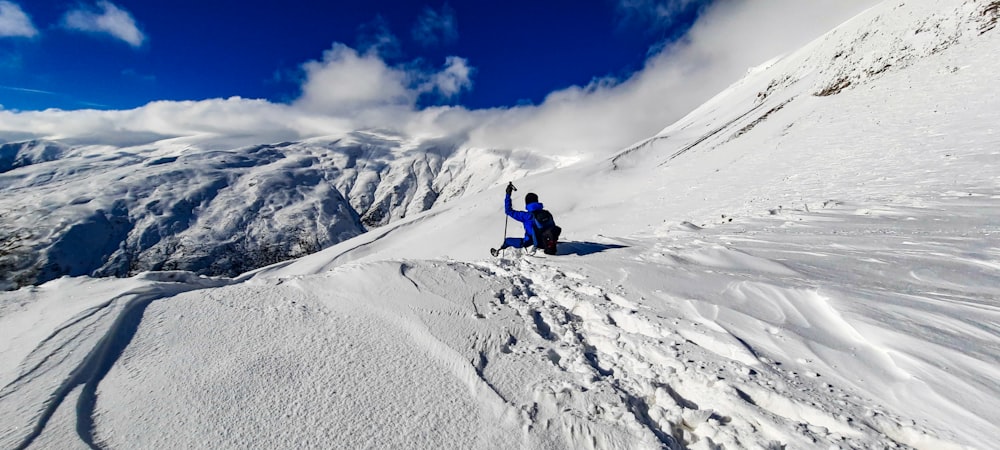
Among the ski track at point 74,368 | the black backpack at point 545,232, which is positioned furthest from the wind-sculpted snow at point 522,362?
the black backpack at point 545,232

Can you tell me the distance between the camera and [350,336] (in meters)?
3.98

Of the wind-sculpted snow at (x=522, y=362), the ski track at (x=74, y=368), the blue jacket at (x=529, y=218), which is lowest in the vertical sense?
the wind-sculpted snow at (x=522, y=362)

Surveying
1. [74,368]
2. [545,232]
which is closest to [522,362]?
[74,368]

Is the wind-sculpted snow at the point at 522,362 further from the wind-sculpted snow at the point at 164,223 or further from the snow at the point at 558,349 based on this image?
the wind-sculpted snow at the point at 164,223

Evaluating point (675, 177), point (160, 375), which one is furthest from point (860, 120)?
point (160, 375)

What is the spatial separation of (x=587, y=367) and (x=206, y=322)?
3.82 meters

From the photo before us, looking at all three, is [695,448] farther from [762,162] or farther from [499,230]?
[762,162]

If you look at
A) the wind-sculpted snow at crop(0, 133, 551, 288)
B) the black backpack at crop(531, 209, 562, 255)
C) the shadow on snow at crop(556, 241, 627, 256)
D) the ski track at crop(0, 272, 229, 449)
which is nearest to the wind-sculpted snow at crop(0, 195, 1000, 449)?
the ski track at crop(0, 272, 229, 449)

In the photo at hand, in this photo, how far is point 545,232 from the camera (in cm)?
834

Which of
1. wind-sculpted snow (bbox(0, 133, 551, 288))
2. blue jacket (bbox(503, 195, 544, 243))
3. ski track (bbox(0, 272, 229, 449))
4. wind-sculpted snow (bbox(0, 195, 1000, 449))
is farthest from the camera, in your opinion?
wind-sculpted snow (bbox(0, 133, 551, 288))

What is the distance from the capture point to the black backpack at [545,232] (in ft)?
27.2

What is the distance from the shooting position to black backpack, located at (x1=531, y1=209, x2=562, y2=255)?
8.28 metres

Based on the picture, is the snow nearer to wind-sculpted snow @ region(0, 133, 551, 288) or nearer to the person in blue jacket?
the person in blue jacket

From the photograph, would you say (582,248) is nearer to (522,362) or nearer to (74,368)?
(522,362)
